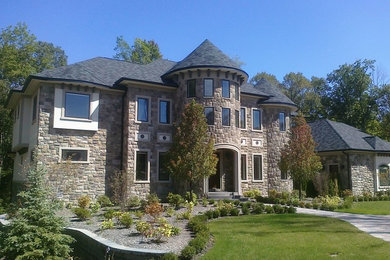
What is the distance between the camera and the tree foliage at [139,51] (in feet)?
145

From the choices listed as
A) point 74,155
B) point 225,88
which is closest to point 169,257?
point 74,155

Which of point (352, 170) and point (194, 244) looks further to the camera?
point (352, 170)

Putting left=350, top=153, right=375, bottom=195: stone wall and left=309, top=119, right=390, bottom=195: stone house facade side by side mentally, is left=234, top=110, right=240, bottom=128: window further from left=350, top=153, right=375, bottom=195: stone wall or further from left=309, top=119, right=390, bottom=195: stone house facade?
left=350, top=153, right=375, bottom=195: stone wall

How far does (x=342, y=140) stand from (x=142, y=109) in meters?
16.8

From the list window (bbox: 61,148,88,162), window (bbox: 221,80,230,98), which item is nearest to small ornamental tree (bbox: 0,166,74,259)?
window (bbox: 61,148,88,162)

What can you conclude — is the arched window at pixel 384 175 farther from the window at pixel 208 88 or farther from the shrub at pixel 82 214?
the shrub at pixel 82 214

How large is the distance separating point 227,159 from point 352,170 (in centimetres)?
1079

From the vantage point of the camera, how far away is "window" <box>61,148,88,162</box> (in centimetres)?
1803

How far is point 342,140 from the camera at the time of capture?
27.6m

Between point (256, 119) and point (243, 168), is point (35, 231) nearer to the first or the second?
point (243, 168)

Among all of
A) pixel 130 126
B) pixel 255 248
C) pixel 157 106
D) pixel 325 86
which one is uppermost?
pixel 325 86

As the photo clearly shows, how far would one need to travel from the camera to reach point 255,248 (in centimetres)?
891

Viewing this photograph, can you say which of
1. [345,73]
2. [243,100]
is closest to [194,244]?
[243,100]

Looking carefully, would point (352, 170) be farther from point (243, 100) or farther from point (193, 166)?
point (193, 166)
